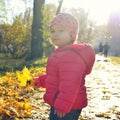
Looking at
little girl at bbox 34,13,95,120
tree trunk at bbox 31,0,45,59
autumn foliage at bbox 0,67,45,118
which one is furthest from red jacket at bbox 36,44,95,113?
tree trunk at bbox 31,0,45,59

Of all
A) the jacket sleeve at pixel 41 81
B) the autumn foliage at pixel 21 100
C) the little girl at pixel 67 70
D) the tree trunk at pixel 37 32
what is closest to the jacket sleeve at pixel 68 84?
the little girl at pixel 67 70

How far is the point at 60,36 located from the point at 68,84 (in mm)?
484

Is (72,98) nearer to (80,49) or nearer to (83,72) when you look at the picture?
(83,72)

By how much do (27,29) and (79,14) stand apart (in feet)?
141

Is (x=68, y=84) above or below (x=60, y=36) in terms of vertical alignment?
below

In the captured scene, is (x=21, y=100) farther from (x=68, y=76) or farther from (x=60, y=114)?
(x=68, y=76)

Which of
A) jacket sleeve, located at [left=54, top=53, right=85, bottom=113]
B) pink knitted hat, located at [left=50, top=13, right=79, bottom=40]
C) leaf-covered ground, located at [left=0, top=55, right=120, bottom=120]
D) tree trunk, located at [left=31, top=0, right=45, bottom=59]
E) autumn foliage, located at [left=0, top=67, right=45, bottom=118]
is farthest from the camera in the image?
tree trunk, located at [left=31, top=0, right=45, bottom=59]

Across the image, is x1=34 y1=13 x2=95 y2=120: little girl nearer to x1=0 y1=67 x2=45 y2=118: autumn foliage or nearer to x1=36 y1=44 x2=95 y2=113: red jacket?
x1=36 y1=44 x2=95 y2=113: red jacket

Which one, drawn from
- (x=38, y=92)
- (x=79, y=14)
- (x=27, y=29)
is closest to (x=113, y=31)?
(x=79, y=14)

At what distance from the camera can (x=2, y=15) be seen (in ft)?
86.4

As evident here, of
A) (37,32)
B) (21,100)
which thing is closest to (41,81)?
(21,100)

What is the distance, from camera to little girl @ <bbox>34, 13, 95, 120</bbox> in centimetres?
307

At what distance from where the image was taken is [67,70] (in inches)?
121

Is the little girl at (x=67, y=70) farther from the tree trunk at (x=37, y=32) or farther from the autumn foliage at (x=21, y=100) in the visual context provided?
the tree trunk at (x=37, y=32)
